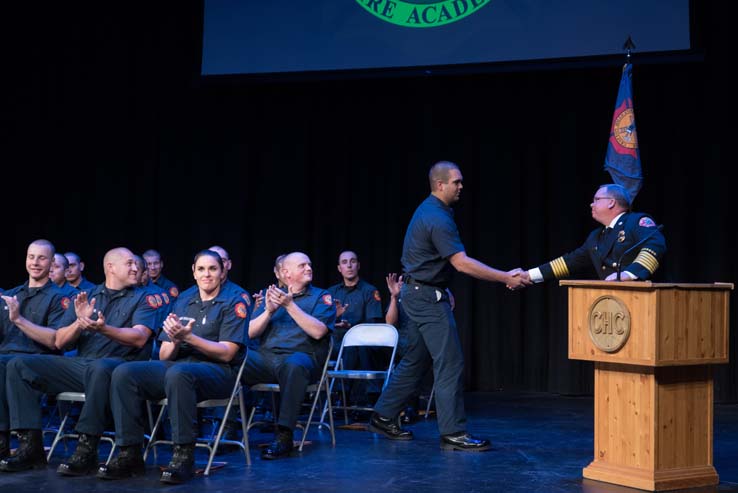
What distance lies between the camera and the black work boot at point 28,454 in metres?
4.86

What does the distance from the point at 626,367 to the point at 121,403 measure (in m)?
2.49

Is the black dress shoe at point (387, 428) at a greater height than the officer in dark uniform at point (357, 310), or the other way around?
the officer in dark uniform at point (357, 310)

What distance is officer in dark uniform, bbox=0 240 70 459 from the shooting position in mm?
5414

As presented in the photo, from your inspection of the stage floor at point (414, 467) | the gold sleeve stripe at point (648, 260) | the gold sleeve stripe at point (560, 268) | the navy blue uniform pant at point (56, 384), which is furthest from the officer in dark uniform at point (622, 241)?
the navy blue uniform pant at point (56, 384)

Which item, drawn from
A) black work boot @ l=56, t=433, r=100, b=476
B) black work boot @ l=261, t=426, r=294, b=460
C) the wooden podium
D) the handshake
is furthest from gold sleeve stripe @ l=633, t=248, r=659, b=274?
black work boot @ l=56, t=433, r=100, b=476

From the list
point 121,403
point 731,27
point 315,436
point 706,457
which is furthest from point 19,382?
point 731,27

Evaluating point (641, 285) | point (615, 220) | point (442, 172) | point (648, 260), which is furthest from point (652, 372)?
point (442, 172)

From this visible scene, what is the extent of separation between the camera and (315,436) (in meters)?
6.14

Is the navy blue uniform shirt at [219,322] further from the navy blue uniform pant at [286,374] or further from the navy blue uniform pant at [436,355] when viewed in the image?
the navy blue uniform pant at [436,355]

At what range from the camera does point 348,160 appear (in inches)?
366

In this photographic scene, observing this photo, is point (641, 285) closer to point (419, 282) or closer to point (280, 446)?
point (419, 282)

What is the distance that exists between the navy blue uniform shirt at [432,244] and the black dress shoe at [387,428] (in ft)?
3.17

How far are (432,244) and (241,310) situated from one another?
1.25 m

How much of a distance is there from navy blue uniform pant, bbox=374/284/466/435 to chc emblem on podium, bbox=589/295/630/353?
42.2 inches
